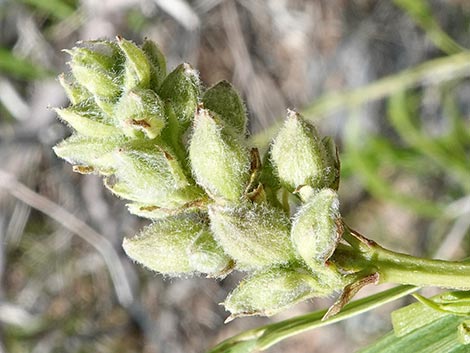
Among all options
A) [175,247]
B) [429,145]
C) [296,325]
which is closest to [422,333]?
[296,325]

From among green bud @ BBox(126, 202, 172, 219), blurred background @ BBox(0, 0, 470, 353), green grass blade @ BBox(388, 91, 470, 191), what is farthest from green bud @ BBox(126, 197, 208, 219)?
blurred background @ BBox(0, 0, 470, 353)

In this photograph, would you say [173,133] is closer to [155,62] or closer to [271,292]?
[155,62]

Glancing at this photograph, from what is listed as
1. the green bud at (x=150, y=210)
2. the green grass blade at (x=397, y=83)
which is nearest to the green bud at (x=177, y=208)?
the green bud at (x=150, y=210)

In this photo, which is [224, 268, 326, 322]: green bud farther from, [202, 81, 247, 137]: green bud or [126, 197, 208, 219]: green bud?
[202, 81, 247, 137]: green bud

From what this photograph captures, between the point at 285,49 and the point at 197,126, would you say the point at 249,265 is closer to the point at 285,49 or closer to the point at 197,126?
the point at 197,126

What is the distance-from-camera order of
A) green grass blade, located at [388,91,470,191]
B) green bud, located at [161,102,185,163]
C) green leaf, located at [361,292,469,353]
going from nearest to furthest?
green bud, located at [161,102,185,163], green leaf, located at [361,292,469,353], green grass blade, located at [388,91,470,191]

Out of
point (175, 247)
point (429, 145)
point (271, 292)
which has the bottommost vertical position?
point (429, 145)
